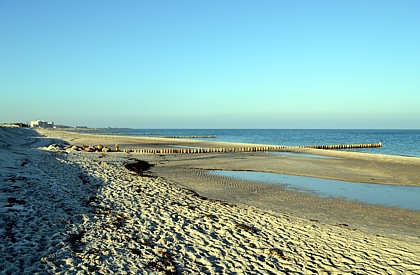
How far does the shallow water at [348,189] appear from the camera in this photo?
15.0m

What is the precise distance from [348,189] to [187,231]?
12.3m

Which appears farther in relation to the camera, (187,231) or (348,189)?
(348,189)

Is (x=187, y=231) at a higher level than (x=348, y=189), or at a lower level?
higher

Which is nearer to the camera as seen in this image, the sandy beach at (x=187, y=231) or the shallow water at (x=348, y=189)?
the sandy beach at (x=187, y=231)

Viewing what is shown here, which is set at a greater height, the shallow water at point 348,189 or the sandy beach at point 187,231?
the sandy beach at point 187,231

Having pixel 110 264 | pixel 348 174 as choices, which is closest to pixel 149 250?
pixel 110 264

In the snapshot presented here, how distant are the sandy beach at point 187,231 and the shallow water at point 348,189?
152 cm

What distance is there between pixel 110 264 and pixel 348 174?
838 inches

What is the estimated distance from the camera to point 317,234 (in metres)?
9.39

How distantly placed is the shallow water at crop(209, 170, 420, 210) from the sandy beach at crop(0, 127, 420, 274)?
1525 mm

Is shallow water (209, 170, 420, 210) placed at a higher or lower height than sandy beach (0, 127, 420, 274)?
lower

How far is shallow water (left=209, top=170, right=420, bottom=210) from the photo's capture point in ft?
49.3

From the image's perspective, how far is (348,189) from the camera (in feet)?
58.0

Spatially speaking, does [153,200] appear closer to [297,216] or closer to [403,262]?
[297,216]
